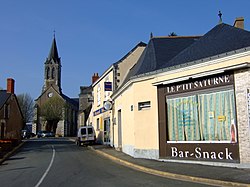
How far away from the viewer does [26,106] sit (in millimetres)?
78500

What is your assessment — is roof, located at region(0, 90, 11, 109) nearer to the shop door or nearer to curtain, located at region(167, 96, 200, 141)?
the shop door

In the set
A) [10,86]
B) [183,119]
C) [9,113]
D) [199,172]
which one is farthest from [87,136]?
[199,172]

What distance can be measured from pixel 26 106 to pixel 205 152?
233 feet

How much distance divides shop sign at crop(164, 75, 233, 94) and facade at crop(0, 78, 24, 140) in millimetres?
22997

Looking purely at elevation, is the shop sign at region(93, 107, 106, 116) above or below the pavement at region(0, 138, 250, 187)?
above

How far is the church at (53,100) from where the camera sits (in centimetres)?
7381

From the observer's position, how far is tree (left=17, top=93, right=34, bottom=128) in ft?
247

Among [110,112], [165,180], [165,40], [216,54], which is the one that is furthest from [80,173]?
[110,112]

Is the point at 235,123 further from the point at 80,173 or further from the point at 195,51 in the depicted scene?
the point at 80,173

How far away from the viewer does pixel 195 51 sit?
1544 cm

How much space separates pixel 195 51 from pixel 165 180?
7379 millimetres

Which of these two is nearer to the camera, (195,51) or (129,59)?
(195,51)

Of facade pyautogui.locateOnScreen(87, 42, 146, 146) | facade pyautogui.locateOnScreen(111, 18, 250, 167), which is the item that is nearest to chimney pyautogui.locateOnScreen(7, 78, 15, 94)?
facade pyautogui.locateOnScreen(87, 42, 146, 146)

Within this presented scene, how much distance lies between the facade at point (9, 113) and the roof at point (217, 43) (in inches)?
894
